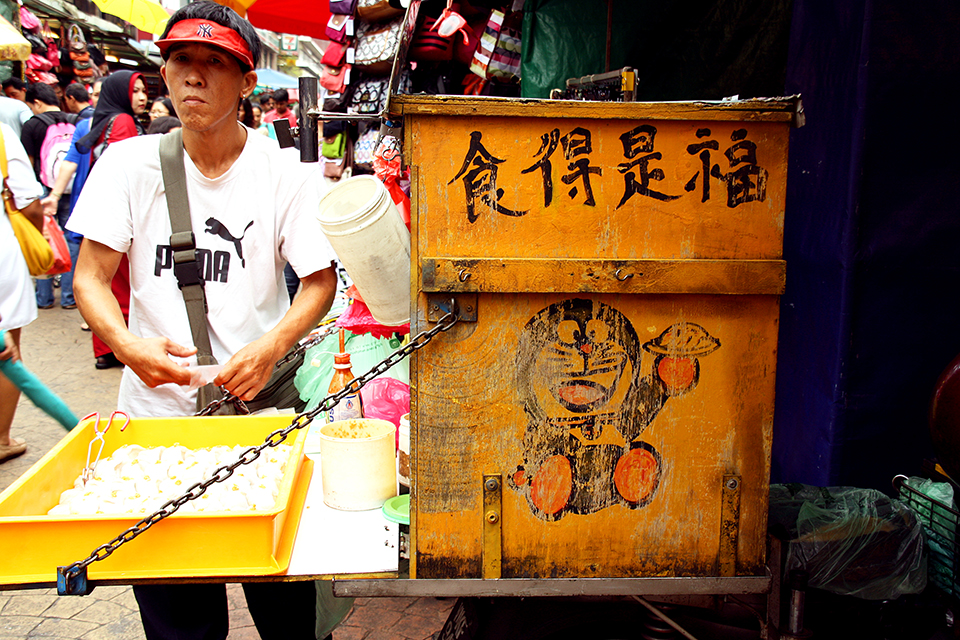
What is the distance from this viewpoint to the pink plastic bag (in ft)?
7.84

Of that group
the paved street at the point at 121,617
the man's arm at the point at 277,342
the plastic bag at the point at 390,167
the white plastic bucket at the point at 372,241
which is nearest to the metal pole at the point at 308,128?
the plastic bag at the point at 390,167

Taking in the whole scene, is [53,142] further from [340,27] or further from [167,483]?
[167,483]

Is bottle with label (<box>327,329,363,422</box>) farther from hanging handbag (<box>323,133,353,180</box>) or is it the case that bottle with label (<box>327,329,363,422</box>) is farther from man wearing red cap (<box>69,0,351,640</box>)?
hanging handbag (<box>323,133,353,180</box>)

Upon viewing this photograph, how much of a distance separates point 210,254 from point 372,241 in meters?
0.99

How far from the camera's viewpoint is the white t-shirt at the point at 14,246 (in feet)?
12.8

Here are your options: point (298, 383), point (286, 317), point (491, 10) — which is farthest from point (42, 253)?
point (491, 10)

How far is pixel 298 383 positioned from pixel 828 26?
2.75m

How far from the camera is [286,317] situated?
2328 millimetres

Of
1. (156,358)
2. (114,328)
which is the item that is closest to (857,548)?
(156,358)

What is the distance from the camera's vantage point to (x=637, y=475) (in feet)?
5.00

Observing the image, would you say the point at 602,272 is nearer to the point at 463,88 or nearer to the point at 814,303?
the point at 814,303

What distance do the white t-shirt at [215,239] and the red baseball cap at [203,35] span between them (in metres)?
0.32

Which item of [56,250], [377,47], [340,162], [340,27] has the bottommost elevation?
[56,250]

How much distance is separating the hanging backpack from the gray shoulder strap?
612 cm
